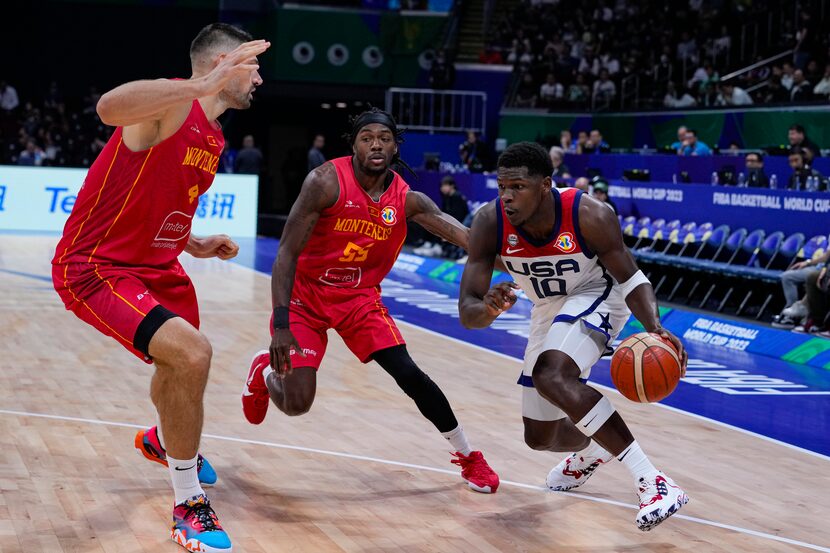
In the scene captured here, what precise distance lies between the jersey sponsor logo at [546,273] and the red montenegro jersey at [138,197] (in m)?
1.48

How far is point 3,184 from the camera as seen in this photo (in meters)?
20.1

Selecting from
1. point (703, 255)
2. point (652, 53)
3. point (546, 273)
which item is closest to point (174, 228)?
point (546, 273)

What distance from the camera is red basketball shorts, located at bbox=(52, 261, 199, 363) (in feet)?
14.9

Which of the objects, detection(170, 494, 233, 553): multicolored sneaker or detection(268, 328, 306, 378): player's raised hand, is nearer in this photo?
detection(170, 494, 233, 553): multicolored sneaker

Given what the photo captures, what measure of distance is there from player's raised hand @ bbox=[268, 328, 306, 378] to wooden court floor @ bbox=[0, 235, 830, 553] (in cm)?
61

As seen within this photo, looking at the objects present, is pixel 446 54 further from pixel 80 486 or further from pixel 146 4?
pixel 80 486

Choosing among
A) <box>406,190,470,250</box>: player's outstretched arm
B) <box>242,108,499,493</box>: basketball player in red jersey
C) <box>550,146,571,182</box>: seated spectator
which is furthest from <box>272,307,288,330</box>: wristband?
<box>550,146,571,182</box>: seated spectator

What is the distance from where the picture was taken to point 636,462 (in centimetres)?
487

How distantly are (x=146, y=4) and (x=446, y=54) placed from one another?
26.7 feet

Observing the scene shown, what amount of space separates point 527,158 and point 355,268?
1227 mm

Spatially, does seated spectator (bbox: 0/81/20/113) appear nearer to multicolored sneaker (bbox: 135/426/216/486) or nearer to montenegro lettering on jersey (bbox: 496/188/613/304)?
multicolored sneaker (bbox: 135/426/216/486)

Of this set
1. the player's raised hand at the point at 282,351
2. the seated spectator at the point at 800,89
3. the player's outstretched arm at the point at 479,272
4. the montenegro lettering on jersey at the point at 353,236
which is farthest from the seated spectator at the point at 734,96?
the player's raised hand at the point at 282,351

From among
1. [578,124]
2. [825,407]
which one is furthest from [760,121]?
[825,407]

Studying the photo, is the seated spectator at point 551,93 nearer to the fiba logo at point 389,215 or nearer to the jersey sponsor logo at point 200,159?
the fiba logo at point 389,215
